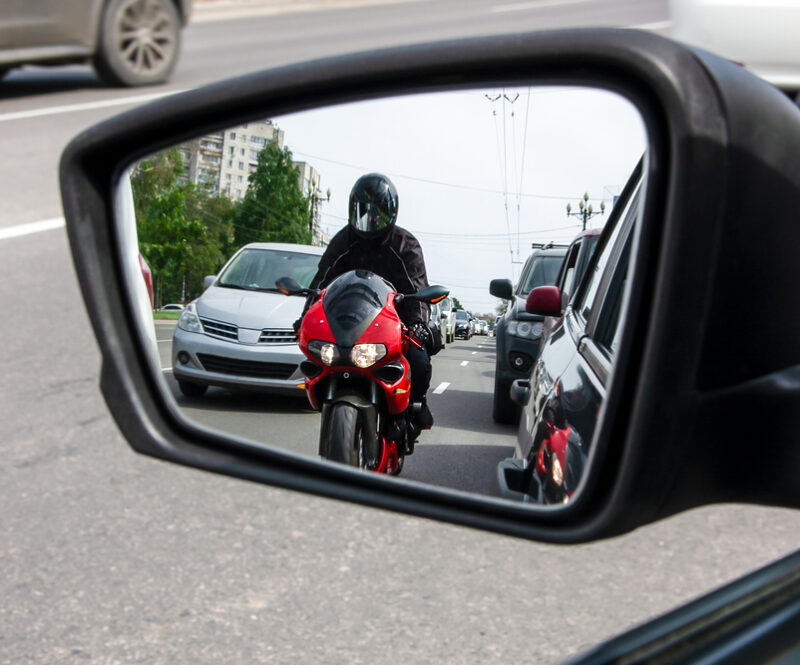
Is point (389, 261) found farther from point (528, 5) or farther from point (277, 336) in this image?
point (528, 5)

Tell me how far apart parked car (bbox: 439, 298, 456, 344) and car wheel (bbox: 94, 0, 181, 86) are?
40.9 feet

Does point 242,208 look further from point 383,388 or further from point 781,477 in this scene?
point 781,477

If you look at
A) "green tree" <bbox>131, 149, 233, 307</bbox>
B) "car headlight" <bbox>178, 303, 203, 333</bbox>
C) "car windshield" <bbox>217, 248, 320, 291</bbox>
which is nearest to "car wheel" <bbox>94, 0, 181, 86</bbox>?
"green tree" <bbox>131, 149, 233, 307</bbox>

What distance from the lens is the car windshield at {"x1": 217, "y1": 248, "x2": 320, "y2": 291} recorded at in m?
1.21

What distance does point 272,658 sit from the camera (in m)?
2.78

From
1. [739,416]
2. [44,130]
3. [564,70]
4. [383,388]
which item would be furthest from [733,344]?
[44,130]

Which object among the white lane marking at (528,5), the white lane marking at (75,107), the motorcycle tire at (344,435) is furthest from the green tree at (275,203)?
the white lane marking at (528,5)

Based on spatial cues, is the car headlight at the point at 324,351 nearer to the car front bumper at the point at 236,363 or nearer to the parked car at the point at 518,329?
the car front bumper at the point at 236,363

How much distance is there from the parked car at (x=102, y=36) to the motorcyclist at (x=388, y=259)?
11.6m

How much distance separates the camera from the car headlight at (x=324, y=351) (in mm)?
1209

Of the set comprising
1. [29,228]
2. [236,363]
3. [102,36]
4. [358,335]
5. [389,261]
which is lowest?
[29,228]

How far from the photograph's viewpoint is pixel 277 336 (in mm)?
1287

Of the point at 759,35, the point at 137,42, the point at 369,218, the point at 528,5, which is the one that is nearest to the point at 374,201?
the point at 369,218

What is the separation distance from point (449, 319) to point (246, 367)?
A: 342 millimetres
